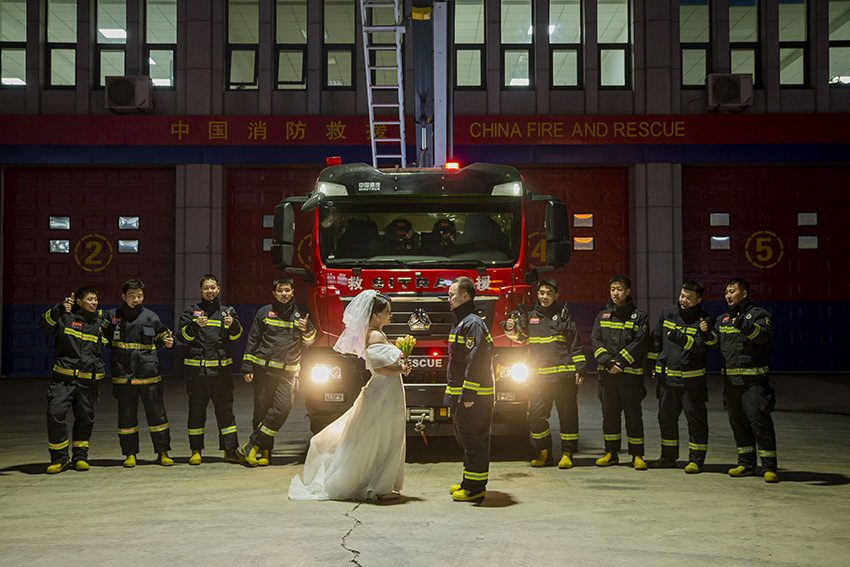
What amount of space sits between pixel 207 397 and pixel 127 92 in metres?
11.1

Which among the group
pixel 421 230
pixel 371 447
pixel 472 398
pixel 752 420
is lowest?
pixel 371 447

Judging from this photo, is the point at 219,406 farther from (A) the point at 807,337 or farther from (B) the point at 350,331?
(A) the point at 807,337

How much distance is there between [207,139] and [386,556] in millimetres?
14052

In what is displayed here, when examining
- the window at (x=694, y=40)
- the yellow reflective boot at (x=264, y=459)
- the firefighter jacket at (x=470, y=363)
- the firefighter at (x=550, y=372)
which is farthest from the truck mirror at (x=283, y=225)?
the window at (x=694, y=40)

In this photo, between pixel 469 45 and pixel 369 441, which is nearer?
pixel 369 441

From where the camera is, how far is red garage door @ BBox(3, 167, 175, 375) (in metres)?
17.3

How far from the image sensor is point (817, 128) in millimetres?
17188

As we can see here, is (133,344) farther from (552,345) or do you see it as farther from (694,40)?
(694,40)

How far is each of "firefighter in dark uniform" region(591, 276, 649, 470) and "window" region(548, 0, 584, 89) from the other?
34.9 ft

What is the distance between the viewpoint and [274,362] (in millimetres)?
8305

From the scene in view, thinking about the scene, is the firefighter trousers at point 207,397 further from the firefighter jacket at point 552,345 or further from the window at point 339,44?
the window at point 339,44

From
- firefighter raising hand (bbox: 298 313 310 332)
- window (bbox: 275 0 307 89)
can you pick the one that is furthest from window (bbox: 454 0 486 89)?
firefighter raising hand (bbox: 298 313 310 332)

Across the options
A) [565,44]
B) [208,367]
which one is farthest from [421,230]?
[565,44]

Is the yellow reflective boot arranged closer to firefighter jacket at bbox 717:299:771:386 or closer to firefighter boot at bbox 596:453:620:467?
firefighter boot at bbox 596:453:620:467
